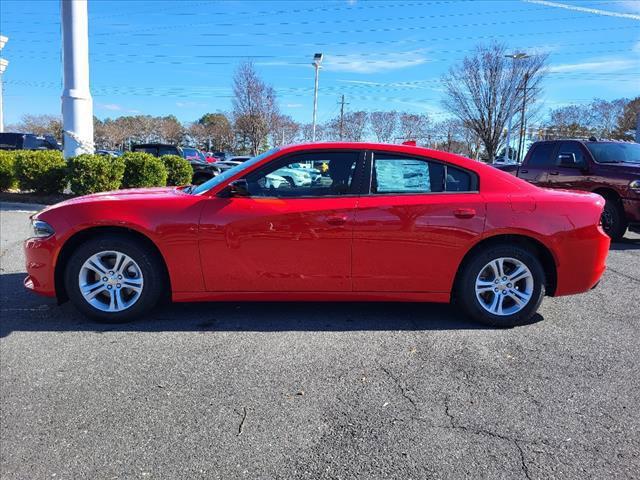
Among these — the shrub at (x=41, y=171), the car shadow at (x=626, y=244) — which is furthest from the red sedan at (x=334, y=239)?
the shrub at (x=41, y=171)

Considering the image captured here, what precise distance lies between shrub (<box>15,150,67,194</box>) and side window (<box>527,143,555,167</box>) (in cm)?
1040

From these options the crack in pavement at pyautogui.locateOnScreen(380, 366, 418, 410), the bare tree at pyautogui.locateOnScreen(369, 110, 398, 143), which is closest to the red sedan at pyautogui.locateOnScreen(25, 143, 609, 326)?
the crack in pavement at pyautogui.locateOnScreen(380, 366, 418, 410)

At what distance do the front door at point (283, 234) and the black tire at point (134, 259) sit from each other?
457mm

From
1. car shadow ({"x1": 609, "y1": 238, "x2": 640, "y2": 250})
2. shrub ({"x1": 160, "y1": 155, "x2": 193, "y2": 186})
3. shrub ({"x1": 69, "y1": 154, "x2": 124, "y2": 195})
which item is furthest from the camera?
shrub ({"x1": 160, "y1": 155, "x2": 193, "y2": 186})

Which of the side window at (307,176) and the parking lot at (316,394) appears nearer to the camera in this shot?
the parking lot at (316,394)

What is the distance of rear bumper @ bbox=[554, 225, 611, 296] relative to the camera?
4223mm

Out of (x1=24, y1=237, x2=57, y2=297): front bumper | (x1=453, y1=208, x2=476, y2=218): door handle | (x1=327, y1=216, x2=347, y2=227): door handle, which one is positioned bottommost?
(x1=24, y1=237, x2=57, y2=297): front bumper

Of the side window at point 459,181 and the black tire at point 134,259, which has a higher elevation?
the side window at point 459,181

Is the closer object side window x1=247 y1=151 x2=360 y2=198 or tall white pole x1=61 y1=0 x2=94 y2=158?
side window x1=247 y1=151 x2=360 y2=198

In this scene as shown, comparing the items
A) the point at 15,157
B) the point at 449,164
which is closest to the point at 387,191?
the point at 449,164

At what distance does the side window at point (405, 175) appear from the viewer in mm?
4199

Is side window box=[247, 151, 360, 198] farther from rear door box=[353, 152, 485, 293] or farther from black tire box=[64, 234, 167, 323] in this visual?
black tire box=[64, 234, 167, 323]

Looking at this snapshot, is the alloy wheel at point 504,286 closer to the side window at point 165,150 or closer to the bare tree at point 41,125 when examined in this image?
the side window at point 165,150

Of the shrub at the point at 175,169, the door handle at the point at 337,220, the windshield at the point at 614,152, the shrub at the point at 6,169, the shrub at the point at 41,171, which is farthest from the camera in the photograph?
the shrub at the point at 175,169
